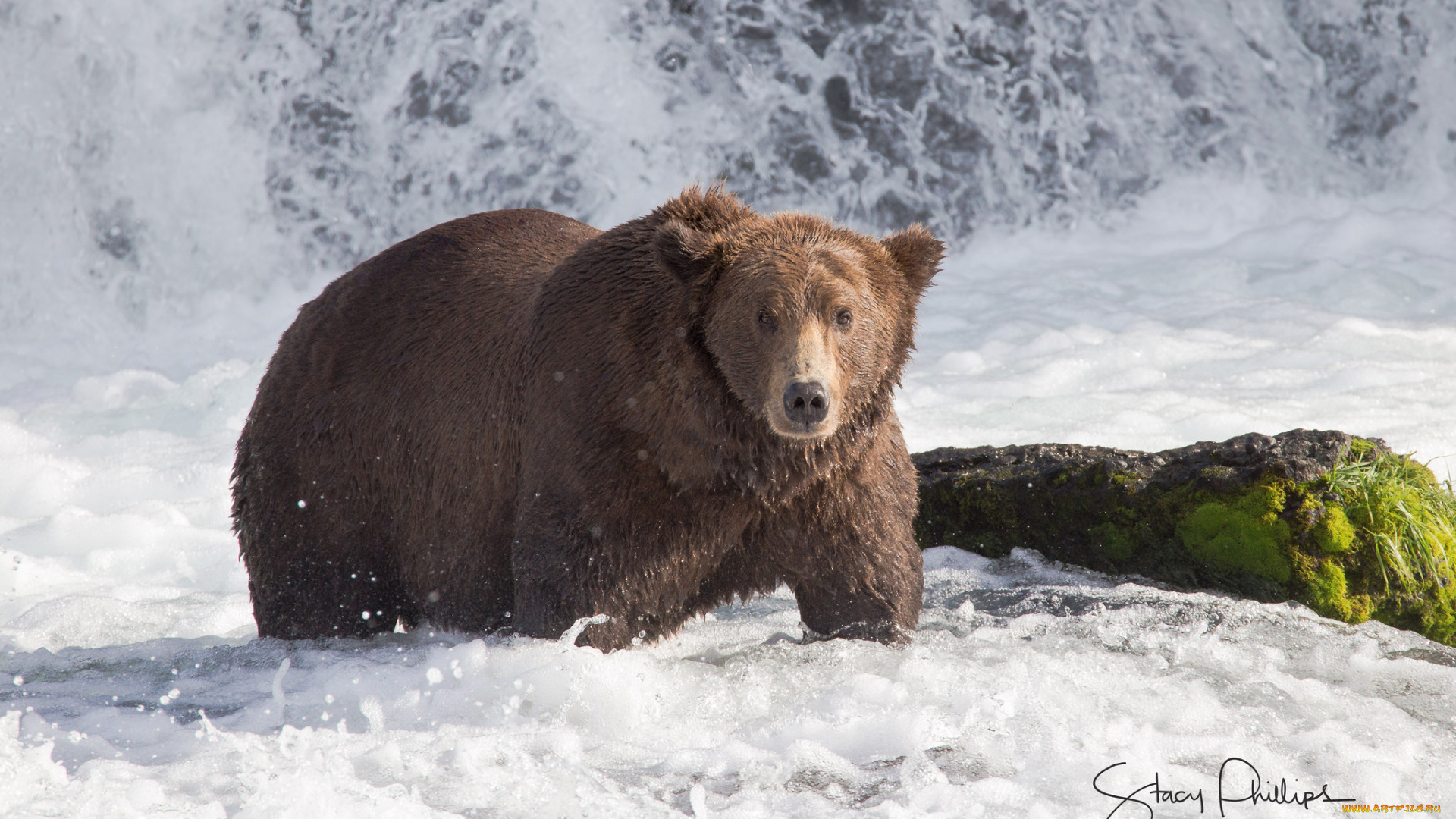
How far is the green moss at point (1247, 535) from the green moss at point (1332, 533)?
0.32ft

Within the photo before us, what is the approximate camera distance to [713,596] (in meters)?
3.98

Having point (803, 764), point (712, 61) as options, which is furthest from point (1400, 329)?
point (803, 764)

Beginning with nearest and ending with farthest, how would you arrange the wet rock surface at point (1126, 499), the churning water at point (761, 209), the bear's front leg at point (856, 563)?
the churning water at point (761, 209)
the bear's front leg at point (856, 563)
the wet rock surface at point (1126, 499)

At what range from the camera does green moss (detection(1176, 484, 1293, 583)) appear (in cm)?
468

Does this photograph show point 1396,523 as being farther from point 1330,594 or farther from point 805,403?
point 805,403

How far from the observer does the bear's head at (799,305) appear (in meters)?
3.44

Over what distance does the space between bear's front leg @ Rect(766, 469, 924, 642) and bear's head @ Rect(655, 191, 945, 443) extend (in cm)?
34

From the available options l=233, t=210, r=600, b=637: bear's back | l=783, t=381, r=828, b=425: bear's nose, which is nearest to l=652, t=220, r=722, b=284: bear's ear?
l=783, t=381, r=828, b=425: bear's nose

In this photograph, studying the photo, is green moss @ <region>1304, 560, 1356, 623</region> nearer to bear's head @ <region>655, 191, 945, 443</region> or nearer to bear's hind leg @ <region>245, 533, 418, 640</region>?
bear's head @ <region>655, 191, 945, 443</region>

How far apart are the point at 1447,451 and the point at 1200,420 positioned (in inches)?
62.8

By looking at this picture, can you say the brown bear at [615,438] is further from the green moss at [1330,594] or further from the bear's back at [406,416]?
the green moss at [1330,594]
